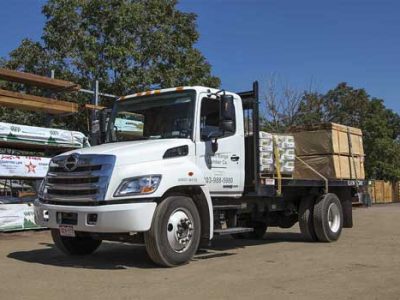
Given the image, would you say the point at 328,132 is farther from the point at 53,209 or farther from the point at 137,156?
the point at 53,209

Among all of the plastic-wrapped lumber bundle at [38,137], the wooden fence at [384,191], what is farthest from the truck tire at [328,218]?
the wooden fence at [384,191]

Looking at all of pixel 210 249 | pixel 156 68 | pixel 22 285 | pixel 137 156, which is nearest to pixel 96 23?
pixel 156 68

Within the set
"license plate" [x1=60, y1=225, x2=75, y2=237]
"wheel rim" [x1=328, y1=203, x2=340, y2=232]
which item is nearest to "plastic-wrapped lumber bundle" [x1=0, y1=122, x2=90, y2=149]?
"license plate" [x1=60, y1=225, x2=75, y2=237]

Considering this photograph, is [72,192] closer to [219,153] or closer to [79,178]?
[79,178]

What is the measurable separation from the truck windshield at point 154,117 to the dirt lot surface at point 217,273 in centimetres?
218

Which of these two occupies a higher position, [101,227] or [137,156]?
[137,156]

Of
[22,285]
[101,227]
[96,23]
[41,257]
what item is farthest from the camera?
[96,23]

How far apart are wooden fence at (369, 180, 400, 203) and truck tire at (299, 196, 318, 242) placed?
118ft

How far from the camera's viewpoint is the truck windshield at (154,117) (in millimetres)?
9867

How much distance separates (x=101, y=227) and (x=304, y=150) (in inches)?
261

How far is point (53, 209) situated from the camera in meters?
9.33

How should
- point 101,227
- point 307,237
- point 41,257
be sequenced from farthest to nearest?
1. point 307,237
2. point 41,257
3. point 101,227

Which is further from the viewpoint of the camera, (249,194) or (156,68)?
(156,68)

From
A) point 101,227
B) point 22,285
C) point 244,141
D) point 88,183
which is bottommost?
point 22,285
